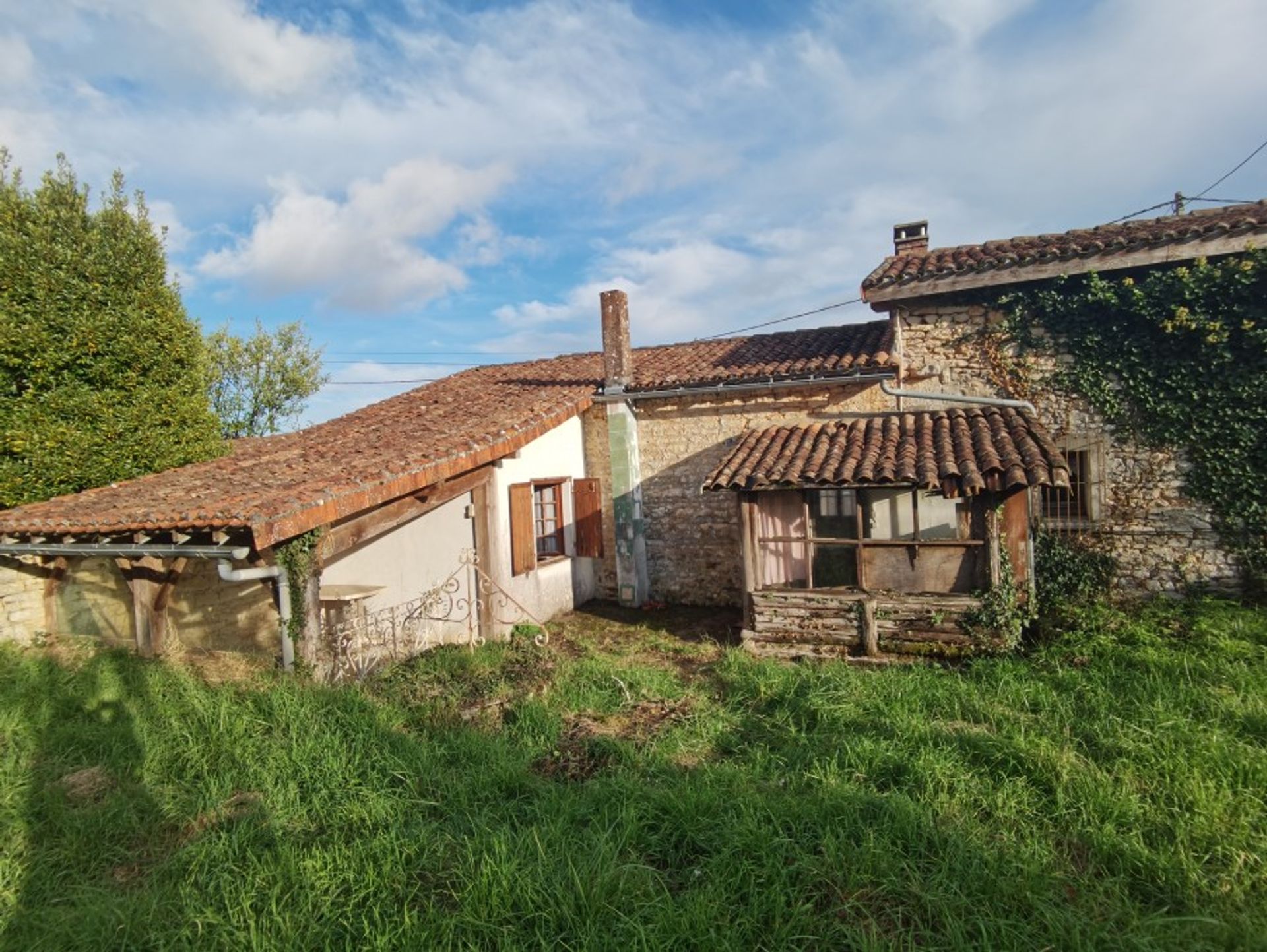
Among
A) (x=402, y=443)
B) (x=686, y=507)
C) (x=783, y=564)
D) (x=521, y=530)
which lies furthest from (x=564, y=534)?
(x=783, y=564)

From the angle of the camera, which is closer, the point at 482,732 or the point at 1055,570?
the point at 482,732

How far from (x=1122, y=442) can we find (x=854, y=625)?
4.29m

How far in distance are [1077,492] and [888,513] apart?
2.37 metres

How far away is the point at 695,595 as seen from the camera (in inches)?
446

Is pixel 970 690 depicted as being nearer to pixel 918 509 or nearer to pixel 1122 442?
pixel 918 509

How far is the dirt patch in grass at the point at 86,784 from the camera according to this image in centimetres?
480

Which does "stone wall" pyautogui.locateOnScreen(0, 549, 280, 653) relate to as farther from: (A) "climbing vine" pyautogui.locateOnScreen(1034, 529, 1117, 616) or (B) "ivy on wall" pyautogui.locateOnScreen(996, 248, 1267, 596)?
(B) "ivy on wall" pyautogui.locateOnScreen(996, 248, 1267, 596)

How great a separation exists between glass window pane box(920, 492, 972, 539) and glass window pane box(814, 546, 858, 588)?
3.44ft

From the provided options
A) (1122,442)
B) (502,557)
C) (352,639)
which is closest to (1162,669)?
(1122,442)

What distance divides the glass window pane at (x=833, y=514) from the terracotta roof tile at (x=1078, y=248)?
303 centimetres

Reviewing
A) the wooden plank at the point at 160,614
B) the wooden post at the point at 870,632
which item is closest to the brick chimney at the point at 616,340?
the wooden post at the point at 870,632

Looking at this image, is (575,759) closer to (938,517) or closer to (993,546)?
(993,546)

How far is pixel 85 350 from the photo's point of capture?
9148 mm

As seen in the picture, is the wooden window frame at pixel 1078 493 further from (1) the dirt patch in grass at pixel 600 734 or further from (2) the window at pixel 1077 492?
(1) the dirt patch in grass at pixel 600 734
